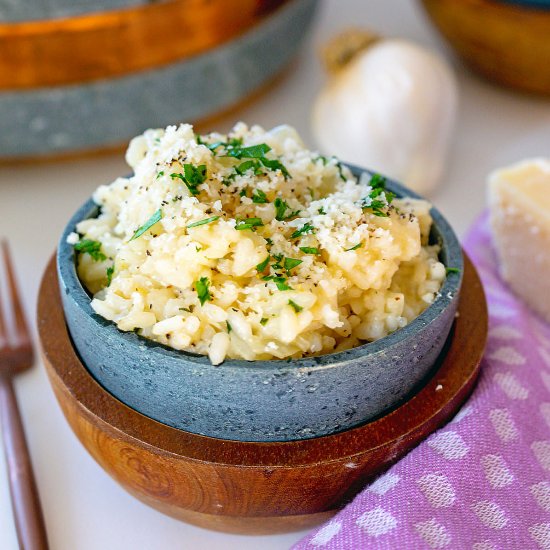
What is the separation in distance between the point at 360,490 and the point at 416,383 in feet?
0.36

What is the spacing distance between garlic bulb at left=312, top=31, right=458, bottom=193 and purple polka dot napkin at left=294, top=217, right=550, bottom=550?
1.83 ft

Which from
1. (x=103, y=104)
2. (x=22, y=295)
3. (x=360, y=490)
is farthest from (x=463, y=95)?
(x=360, y=490)

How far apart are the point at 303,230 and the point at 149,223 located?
136mm

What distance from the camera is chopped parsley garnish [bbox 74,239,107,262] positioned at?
0.77 m

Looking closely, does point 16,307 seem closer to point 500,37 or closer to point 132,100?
point 132,100

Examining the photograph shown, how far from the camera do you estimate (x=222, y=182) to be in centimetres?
76

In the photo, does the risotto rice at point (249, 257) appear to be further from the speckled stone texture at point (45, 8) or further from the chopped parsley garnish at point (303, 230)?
the speckled stone texture at point (45, 8)

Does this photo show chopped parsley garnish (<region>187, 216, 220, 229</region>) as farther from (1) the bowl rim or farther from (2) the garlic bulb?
(2) the garlic bulb

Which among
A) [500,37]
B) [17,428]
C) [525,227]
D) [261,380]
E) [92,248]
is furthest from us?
[500,37]

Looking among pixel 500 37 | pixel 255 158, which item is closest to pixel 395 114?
pixel 500 37

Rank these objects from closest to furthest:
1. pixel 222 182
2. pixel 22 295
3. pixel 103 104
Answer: pixel 222 182 → pixel 22 295 → pixel 103 104

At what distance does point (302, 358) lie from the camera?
667 mm

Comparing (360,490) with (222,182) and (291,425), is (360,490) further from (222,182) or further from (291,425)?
(222,182)

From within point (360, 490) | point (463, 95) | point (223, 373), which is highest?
point (223, 373)
